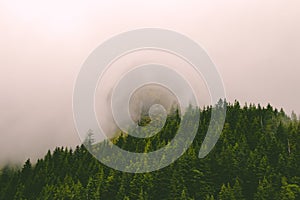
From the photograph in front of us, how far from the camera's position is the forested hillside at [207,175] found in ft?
313

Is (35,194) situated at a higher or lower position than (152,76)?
lower

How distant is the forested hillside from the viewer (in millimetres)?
95250

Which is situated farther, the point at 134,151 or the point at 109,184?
the point at 134,151

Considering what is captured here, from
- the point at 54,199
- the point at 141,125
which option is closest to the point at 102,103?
the point at 54,199

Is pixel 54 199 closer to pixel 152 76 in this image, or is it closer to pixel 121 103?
pixel 121 103

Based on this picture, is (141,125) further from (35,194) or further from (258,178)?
(258,178)

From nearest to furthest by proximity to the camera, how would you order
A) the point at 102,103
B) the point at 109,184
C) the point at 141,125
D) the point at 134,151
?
the point at 102,103 → the point at 109,184 → the point at 134,151 → the point at 141,125

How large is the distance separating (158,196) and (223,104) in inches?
3257

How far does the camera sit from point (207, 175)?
105562mm

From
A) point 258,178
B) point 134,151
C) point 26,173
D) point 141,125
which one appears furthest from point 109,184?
point 141,125

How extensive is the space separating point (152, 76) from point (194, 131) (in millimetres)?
73436

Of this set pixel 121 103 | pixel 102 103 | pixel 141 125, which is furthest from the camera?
pixel 141 125

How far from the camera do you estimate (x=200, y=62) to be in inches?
2726

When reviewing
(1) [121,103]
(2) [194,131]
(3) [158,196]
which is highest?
(2) [194,131]
